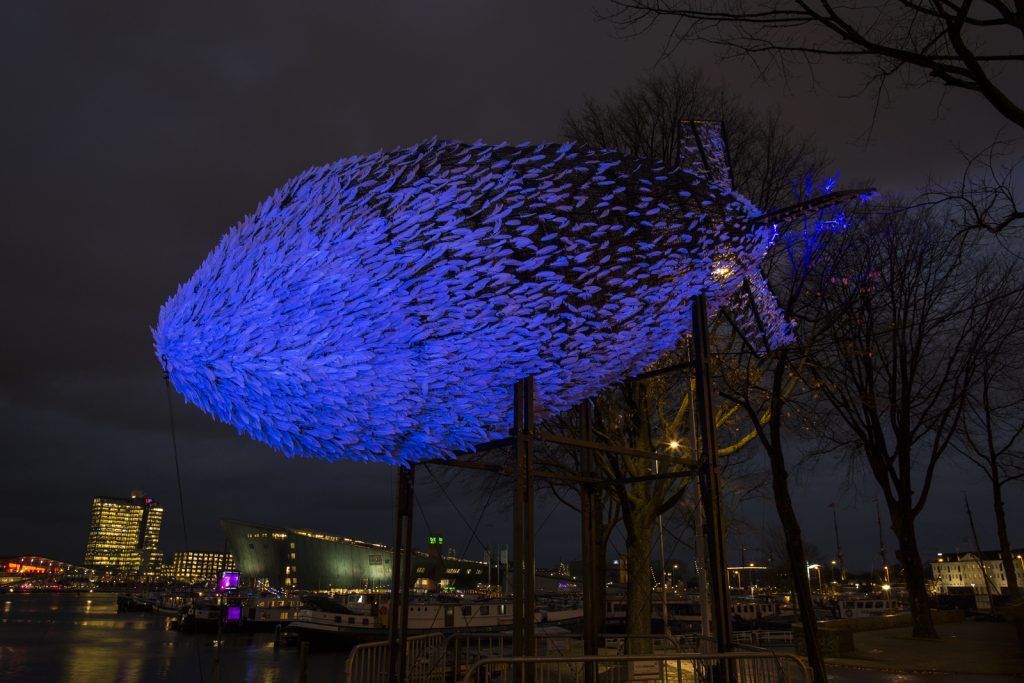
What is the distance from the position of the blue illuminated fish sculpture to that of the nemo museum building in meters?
97.9

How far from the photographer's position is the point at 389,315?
18.6 ft

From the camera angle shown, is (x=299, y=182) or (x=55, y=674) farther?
(x=55, y=674)

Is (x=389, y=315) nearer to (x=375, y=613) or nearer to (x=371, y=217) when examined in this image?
(x=371, y=217)

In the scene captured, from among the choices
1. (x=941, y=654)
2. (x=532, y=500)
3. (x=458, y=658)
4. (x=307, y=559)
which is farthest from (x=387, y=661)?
(x=307, y=559)

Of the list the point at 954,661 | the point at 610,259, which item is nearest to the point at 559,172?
the point at 610,259

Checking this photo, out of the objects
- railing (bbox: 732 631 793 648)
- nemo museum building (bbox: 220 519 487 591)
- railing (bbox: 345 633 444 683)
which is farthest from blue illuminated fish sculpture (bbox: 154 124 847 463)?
nemo museum building (bbox: 220 519 487 591)

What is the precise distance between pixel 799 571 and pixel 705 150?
6993mm

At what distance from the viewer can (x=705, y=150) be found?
10.3m

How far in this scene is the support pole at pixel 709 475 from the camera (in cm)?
836

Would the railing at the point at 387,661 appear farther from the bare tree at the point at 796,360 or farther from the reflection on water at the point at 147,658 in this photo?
the reflection on water at the point at 147,658

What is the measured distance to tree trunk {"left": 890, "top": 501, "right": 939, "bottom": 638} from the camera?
21.5 metres

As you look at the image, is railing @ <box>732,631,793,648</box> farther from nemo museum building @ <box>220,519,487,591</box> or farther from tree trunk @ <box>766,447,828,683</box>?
nemo museum building @ <box>220,519,487,591</box>

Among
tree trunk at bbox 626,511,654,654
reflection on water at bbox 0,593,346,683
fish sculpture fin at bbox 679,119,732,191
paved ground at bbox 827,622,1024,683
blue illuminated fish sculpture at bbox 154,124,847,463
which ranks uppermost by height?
fish sculpture fin at bbox 679,119,732,191

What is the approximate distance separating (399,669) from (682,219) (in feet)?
21.8
